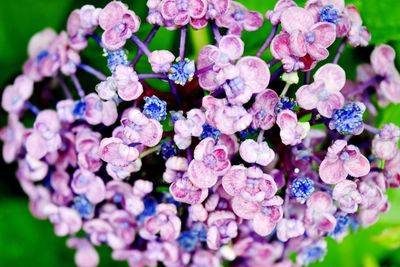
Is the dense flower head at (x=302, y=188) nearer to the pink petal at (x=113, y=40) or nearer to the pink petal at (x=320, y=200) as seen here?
the pink petal at (x=320, y=200)

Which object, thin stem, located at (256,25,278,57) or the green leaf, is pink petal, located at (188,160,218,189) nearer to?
thin stem, located at (256,25,278,57)

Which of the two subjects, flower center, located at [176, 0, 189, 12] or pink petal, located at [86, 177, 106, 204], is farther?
pink petal, located at [86, 177, 106, 204]

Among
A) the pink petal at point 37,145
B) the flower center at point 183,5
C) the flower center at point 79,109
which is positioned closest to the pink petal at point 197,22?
the flower center at point 183,5

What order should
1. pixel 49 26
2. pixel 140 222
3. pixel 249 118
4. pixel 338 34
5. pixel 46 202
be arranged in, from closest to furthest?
pixel 249 118
pixel 338 34
pixel 140 222
pixel 46 202
pixel 49 26

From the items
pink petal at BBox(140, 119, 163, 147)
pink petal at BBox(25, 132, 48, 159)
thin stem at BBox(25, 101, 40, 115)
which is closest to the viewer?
pink petal at BBox(140, 119, 163, 147)

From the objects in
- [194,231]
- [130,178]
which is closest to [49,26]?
[130,178]

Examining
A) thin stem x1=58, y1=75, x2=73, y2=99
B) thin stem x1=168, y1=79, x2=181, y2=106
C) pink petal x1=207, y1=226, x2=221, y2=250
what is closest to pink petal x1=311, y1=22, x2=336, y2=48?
thin stem x1=168, y1=79, x2=181, y2=106

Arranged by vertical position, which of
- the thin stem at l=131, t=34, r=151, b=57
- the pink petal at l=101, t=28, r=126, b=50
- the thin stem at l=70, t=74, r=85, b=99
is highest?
the pink petal at l=101, t=28, r=126, b=50

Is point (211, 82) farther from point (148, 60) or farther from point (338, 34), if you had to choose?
point (338, 34)

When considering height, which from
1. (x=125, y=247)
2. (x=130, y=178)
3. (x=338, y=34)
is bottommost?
(x=125, y=247)
